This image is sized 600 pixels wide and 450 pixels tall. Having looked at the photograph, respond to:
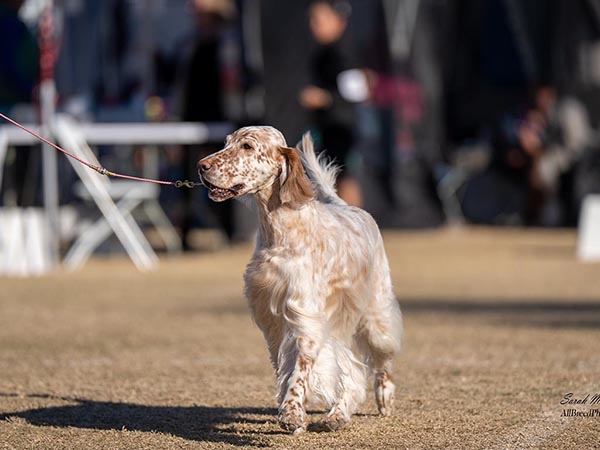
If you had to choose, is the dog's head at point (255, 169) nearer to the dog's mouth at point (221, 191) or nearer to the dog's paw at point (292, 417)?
the dog's mouth at point (221, 191)

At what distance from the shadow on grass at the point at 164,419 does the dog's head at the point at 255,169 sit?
3.15 feet

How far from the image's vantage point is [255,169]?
524cm

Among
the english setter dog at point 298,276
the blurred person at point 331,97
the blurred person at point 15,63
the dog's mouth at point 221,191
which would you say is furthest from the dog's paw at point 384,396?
the blurred person at point 15,63

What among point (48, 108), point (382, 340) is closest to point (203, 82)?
point (48, 108)

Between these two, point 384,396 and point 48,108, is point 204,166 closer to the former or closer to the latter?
point 384,396

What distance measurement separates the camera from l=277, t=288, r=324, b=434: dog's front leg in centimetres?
507

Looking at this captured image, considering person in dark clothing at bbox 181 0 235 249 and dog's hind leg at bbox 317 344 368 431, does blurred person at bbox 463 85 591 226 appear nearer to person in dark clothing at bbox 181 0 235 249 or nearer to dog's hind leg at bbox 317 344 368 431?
person in dark clothing at bbox 181 0 235 249

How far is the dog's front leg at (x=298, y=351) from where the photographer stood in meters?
5.07

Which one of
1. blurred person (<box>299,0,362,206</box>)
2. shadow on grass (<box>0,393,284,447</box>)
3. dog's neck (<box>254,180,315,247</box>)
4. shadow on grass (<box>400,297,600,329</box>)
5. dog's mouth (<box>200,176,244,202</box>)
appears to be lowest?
shadow on grass (<box>400,297,600,329</box>)

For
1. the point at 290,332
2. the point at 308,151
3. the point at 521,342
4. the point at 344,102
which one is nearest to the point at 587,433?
the point at 290,332

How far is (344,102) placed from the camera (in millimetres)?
12180

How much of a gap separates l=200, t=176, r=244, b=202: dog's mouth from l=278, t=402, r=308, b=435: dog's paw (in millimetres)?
855

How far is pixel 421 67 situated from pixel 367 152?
1.53 metres

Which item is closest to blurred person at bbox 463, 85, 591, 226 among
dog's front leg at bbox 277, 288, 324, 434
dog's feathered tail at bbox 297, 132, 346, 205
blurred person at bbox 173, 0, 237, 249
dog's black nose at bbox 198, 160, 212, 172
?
blurred person at bbox 173, 0, 237, 249
